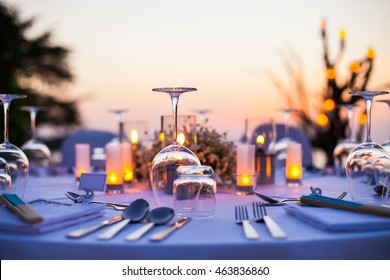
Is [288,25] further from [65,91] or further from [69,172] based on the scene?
[65,91]

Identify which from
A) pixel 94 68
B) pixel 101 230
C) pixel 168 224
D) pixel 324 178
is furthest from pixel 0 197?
pixel 94 68

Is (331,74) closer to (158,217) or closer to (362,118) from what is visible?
(362,118)

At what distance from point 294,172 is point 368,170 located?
598 millimetres

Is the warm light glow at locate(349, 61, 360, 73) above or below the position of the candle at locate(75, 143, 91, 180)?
above

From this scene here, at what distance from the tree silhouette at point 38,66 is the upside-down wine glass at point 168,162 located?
24.0 ft

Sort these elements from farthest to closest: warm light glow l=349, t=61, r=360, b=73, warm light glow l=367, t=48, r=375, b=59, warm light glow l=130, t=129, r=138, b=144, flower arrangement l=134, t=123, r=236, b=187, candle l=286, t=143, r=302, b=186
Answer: warm light glow l=349, t=61, r=360, b=73 < warm light glow l=367, t=48, r=375, b=59 < warm light glow l=130, t=129, r=138, b=144 < candle l=286, t=143, r=302, b=186 < flower arrangement l=134, t=123, r=236, b=187

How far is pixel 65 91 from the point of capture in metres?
9.22

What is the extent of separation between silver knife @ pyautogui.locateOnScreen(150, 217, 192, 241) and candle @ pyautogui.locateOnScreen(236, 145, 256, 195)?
2.20 ft

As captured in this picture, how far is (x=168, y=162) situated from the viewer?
178cm

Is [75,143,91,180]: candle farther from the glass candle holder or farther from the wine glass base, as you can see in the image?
the glass candle holder

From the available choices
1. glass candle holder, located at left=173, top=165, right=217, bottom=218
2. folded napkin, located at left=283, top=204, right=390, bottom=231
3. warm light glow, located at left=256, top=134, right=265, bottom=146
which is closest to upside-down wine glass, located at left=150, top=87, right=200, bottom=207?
glass candle holder, located at left=173, top=165, right=217, bottom=218

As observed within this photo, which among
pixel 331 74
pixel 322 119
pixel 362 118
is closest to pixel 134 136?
pixel 362 118

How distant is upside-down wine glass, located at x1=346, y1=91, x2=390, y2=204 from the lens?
1.81 metres

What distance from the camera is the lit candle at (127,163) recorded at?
7.81 ft
